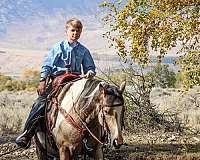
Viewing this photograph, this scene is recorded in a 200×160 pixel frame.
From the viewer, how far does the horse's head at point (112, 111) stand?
6.05 meters

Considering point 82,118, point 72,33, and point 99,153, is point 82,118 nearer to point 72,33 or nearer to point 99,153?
point 99,153

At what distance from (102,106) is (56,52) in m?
1.58

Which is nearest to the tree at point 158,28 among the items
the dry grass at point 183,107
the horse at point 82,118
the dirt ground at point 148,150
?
the dry grass at point 183,107

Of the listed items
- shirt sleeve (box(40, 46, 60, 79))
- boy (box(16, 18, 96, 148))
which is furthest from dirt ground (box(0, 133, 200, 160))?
shirt sleeve (box(40, 46, 60, 79))

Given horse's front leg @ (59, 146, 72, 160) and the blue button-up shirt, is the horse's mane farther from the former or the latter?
the blue button-up shirt

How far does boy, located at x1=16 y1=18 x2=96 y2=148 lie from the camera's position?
751 cm

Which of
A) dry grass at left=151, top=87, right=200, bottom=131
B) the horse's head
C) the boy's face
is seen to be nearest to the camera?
the horse's head

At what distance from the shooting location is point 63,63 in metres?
7.65

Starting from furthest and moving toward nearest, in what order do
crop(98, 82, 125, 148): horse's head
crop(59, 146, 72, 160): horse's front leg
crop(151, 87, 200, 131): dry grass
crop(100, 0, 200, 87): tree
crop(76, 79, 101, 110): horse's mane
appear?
crop(151, 87, 200, 131): dry grass < crop(100, 0, 200, 87): tree < crop(59, 146, 72, 160): horse's front leg < crop(76, 79, 101, 110): horse's mane < crop(98, 82, 125, 148): horse's head

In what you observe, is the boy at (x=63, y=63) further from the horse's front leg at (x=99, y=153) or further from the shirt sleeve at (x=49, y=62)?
the horse's front leg at (x=99, y=153)

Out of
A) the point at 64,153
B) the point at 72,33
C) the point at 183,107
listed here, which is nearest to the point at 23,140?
the point at 64,153

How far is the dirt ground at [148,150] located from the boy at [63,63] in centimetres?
226

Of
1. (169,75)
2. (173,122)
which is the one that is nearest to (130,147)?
(173,122)

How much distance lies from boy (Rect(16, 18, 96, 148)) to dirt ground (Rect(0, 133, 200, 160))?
2259mm
